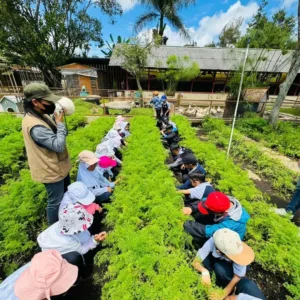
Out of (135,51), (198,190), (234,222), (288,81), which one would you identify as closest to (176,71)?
(135,51)

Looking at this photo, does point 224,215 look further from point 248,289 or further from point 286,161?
point 286,161

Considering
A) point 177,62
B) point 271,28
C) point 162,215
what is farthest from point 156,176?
point 177,62

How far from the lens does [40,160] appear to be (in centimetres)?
221

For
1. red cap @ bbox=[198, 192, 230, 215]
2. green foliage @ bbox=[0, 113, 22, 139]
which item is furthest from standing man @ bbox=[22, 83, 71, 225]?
green foliage @ bbox=[0, 113, 22, 139]

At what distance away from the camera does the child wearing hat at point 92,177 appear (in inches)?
112

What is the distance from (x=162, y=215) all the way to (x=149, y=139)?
9.25 ft

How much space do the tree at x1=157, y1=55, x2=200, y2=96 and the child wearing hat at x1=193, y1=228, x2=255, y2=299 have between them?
15461mm

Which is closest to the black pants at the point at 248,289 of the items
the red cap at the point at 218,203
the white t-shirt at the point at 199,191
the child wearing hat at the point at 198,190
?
the red cap at the point at 218,203

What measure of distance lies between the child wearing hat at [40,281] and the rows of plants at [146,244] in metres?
→ 0.44

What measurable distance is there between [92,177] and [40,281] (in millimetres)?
1759

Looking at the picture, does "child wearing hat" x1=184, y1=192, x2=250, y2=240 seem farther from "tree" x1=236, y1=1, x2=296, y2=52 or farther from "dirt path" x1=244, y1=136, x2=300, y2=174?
"tree" x1=236, y1=1, x2=296, y2=52

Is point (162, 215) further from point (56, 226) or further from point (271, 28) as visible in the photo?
point (271, 28)

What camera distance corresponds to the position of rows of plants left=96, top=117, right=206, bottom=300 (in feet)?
→ 5.26

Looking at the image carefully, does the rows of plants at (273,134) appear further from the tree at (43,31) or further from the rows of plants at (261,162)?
the tree at (43,31)
